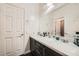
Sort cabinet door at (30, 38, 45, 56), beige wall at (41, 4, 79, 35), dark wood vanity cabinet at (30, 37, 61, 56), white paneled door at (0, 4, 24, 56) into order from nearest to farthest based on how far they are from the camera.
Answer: dark wood vanity cabinet at (30, 37, 61, 56) < beige wall at (41, 4, 79, 35) < cabinet door at (30, 38, 45, 56) < white paneled door at (0, 4, 24, 56)

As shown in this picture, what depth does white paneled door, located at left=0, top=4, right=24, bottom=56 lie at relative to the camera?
253 centimetres

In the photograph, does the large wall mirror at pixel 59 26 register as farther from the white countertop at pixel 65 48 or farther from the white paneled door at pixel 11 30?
the white paneled door at pixel 11 30

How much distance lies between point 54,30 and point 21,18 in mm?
1289

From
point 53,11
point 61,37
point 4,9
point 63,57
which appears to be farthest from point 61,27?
point 4,9

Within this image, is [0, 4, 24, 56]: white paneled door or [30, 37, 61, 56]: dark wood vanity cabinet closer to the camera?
[30, 37, 61, 56]: dark wood vanity cabinet

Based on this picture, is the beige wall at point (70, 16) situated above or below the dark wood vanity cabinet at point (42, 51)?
above

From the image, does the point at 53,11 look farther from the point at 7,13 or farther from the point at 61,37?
the point at 7,13

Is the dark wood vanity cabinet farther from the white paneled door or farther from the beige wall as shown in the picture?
the white paneled door

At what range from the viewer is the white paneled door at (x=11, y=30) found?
2525mm

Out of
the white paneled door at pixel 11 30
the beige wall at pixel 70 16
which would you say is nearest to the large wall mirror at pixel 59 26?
the beige wall at pixel 70 16

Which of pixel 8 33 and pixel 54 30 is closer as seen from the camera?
pixel 54 30

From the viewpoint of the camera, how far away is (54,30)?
Result: 2.19 metres

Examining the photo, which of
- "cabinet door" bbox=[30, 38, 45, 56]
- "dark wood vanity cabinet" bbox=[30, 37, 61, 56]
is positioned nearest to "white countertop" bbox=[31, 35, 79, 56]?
"dark wood vanity cabinet" bbox=[30, 37, 61, 56]

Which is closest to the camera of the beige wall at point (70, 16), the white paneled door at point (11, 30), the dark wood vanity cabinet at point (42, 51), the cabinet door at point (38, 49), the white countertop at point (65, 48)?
the white countertop at point (65, 48)
